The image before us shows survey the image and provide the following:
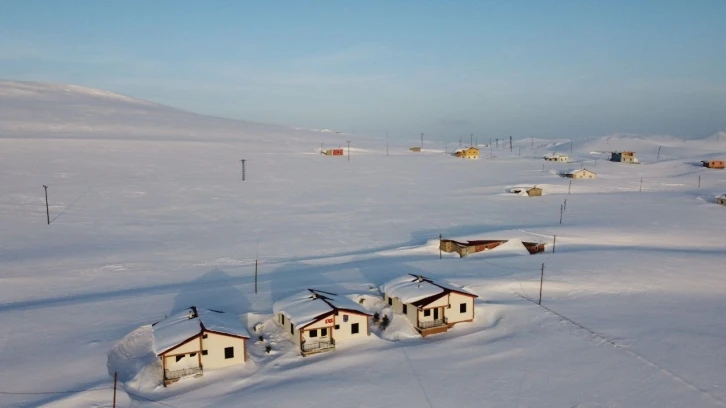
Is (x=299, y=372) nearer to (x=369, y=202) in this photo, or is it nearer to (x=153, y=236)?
(x=153, y=236)

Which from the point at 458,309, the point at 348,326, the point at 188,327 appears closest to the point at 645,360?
the point at 458,309

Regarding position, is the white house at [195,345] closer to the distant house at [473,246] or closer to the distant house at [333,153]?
the distant house at [473,246]

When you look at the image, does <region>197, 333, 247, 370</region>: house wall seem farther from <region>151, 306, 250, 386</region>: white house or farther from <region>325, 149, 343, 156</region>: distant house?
<region>325, 149, 343, 156</region>: distant house

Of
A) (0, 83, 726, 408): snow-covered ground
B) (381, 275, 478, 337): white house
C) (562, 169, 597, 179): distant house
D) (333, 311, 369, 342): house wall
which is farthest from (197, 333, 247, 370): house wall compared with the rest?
(562, 169, 597, 179): distant house

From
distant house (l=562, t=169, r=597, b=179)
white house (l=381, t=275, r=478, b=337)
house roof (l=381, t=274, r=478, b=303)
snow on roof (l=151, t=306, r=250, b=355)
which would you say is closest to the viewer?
snow on roof (l=151, t=306, r=250, b=355)

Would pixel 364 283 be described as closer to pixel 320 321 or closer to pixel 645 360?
pixel 320 321

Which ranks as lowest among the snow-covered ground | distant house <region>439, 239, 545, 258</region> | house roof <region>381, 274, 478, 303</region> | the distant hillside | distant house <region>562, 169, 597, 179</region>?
the snow-covered ground

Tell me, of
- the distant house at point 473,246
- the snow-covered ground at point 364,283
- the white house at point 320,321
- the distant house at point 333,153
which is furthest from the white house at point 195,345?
the distant house at point 333,153

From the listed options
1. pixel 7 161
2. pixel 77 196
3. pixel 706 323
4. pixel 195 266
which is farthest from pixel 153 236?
pixel 7 161
